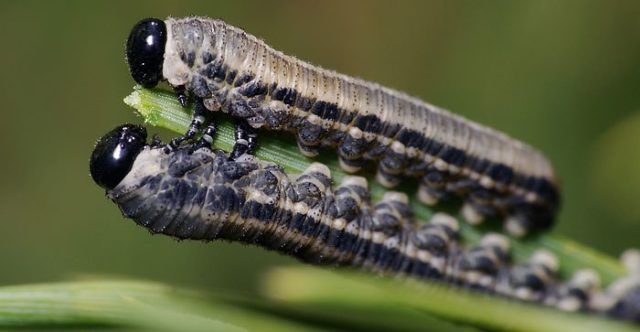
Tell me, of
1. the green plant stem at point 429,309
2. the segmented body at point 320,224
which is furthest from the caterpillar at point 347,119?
the green plant stem at point 429,309

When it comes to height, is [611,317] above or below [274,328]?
below

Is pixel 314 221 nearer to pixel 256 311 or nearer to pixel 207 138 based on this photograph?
pixel 207 138

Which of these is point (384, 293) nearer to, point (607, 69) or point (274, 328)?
point (274, 328)

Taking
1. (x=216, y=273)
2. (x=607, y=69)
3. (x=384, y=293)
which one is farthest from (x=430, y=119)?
(x=216, y=273)

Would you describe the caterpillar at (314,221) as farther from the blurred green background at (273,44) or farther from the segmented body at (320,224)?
the blurred green background at (273,44)

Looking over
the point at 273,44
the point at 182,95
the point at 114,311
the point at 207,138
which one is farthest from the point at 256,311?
the point at 273,44

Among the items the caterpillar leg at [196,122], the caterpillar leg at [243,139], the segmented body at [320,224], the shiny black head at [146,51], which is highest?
the shiny black head at [146,51]
